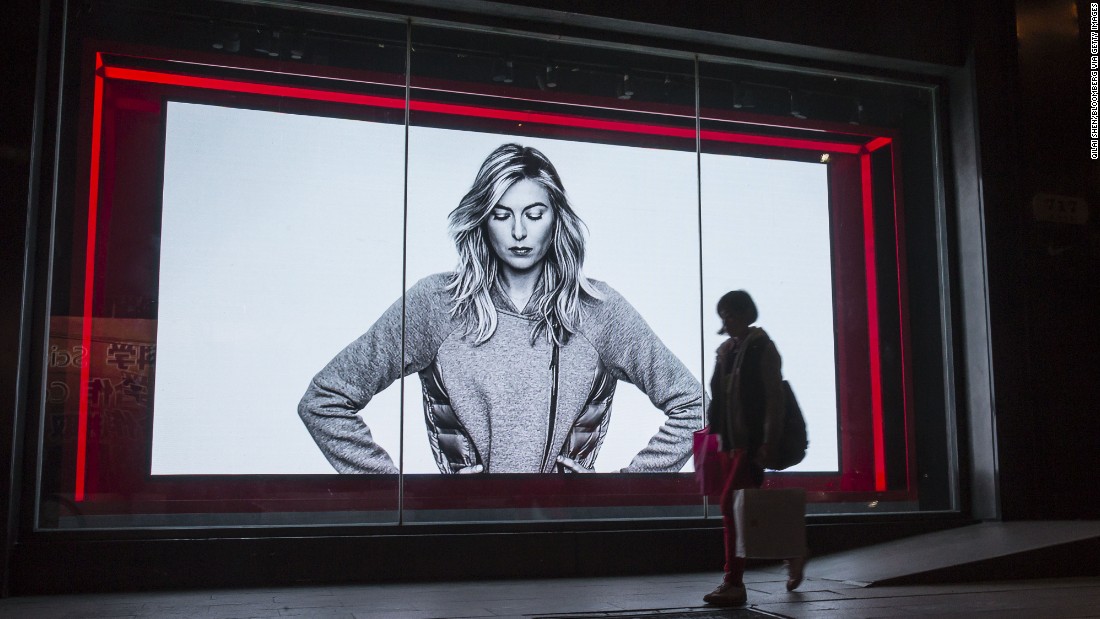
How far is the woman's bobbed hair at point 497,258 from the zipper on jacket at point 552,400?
0.41ft

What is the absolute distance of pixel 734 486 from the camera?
4.92 metres

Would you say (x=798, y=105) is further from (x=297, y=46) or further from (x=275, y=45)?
(x=275, y=45)

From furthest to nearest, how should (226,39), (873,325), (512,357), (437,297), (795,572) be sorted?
1. (873,325)
2. (512,357)
3. (437,297)
4. (226,39)
5. (795,572)

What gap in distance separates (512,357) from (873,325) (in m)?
2.87

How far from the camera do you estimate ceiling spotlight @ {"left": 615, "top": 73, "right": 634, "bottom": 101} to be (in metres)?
7.16

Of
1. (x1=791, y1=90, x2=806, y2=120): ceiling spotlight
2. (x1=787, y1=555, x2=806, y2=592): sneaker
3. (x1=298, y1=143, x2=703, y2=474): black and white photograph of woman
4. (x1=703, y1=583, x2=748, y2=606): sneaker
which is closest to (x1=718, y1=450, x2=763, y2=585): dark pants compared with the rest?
(x1=703, y1=583, x2=748, y2=606): sneaker

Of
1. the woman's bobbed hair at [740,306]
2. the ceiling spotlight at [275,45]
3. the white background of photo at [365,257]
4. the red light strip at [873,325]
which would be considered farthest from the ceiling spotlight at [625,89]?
the woman's bobbed hair at [740,306]

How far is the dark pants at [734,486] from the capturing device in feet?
16.0

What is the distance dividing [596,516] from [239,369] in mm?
2525

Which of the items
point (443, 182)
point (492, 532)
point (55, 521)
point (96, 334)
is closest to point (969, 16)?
point (443, 182)

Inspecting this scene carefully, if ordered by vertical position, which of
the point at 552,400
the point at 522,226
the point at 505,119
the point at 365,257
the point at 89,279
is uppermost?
the point at 505,119

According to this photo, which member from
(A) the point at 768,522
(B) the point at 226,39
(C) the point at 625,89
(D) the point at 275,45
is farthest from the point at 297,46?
(A) the point at 768,522

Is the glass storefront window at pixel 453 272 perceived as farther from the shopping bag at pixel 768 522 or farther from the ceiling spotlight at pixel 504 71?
the shopping bag at pixel 768 522

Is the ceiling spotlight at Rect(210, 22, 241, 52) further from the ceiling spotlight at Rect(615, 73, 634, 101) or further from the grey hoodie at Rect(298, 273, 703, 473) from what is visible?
the ceiling spotlight at Rect(615, 73, 634, 101)
